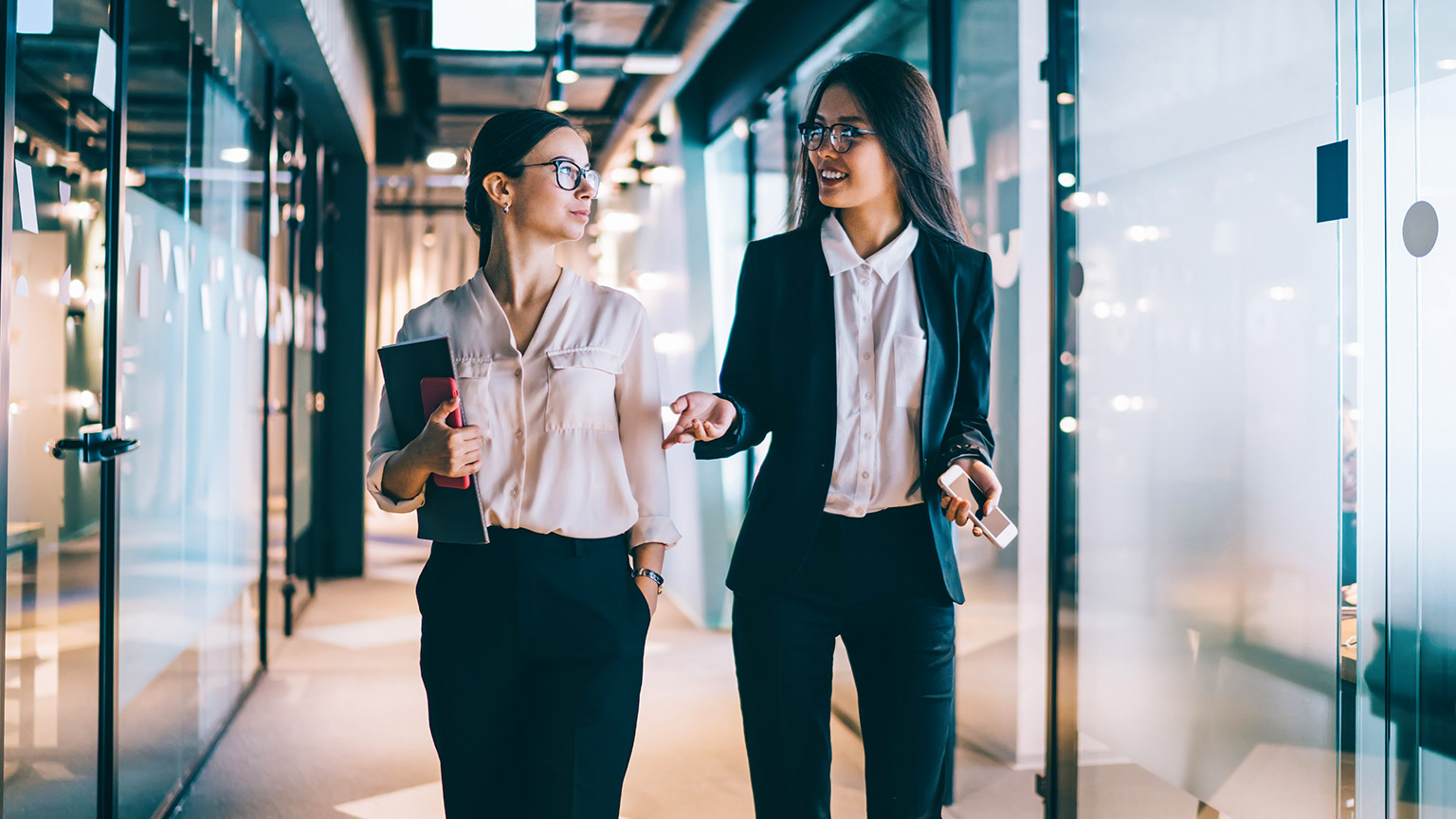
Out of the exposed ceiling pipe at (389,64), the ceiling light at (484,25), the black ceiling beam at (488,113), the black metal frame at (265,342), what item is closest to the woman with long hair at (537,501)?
the ceiling light at (484,25)

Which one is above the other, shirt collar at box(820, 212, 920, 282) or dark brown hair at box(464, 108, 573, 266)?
dark brown hair at box(464, 108, 573, 266)

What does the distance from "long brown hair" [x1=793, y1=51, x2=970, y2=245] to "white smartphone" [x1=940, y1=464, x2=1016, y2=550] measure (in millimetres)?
407

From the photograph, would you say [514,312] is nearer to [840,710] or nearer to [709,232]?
[840,710]

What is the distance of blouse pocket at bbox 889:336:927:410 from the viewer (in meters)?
1.61

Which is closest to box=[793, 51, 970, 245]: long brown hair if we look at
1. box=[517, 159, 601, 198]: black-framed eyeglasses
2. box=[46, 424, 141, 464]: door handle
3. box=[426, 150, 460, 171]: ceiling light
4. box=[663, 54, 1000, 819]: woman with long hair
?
box=[663, 54, 1000, 819]: woman with long hair

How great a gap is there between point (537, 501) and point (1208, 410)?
139cm

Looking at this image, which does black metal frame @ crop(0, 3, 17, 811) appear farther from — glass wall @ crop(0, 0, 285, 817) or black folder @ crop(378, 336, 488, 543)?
black folder @ crop(378, 336, 488, 543)

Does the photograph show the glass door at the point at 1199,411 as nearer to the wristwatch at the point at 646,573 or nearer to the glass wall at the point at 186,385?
the wristwatch at the point at 646,573

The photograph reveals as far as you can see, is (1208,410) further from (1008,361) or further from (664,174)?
(664,174)

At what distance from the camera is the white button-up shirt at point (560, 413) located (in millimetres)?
1518

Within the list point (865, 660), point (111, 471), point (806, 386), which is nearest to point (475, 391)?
point (806, 386)

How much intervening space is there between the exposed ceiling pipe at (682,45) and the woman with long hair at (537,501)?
287 centimetres

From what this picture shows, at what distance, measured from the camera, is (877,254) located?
165cm

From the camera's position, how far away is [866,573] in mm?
1559
